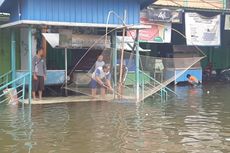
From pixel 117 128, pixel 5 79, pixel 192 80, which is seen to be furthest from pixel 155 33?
pixel 117 128

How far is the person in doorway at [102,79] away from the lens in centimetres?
1422

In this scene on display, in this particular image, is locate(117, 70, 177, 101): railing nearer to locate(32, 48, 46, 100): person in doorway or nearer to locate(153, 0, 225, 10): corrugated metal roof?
locate(32, 48, 46, 100): person in doorway

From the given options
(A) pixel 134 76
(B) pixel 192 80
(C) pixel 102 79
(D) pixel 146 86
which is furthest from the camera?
(B) pixel 192 80

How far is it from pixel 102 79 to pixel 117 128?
4.45m

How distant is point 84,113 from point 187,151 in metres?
5.01

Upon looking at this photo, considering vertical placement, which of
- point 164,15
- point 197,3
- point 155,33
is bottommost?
Result: point 155,33

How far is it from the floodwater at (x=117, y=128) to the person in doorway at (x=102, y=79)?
1.83 ft

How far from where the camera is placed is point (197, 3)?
74.3 ft

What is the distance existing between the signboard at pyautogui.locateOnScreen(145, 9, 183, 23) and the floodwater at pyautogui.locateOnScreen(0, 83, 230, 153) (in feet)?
20.4

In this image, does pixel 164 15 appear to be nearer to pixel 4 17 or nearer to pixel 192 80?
pixel 192 80

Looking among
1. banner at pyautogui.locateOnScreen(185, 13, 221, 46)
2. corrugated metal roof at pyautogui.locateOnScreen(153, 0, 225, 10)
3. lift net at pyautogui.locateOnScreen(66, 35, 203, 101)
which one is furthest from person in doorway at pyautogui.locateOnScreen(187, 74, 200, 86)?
lift net at pyautogui.locateOnScreen(66, 35, 203, 101)

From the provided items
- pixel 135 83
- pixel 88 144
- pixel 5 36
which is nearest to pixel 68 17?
pixel 135 83

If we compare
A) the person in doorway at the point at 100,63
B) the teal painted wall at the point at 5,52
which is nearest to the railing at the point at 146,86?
the person in doorway at the point at 100,63

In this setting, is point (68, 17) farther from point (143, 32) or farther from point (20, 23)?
point (143, 32)
